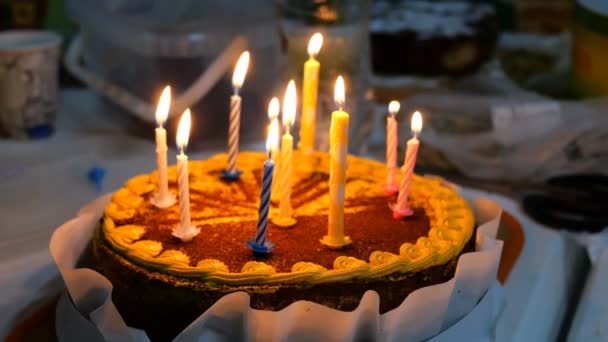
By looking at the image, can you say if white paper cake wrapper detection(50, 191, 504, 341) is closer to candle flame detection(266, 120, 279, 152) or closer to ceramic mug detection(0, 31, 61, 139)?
candle flame detection(266, 120, 279, 152)

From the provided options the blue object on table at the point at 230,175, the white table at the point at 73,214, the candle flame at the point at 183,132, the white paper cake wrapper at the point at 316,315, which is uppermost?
the candle flame at the point at 183,132

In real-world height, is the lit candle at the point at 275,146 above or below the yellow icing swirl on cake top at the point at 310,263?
above

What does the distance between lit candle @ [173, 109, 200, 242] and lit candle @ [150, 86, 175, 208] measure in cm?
2

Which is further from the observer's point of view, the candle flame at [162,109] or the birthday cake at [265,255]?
the candle flame at [162,109]

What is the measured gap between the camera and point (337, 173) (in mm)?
802

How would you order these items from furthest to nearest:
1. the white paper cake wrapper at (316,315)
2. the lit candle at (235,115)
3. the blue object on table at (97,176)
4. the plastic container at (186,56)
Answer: the plastic container at (186,56), the blue object on table at (97,176), the lit candle at (235,115), the white paper cake wrapper at (316,315)

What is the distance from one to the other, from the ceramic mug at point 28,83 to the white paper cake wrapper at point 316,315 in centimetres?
56

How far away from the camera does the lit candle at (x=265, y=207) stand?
0.77m

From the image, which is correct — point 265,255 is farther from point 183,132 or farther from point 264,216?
point 183,132

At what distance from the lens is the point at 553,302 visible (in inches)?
37.9

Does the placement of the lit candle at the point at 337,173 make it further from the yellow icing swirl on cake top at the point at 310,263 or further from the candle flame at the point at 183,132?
the candle flame at the point at 183,132

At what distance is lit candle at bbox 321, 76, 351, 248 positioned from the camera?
2.55ft

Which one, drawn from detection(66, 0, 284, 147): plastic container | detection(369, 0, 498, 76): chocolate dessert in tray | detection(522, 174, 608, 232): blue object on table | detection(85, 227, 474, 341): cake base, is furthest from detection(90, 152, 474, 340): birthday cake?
detection(369, 0, 498, 76): chocolate dessert in tray

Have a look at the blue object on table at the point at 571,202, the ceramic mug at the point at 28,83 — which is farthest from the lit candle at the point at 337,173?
the ceramic mug at the point at 28,83
